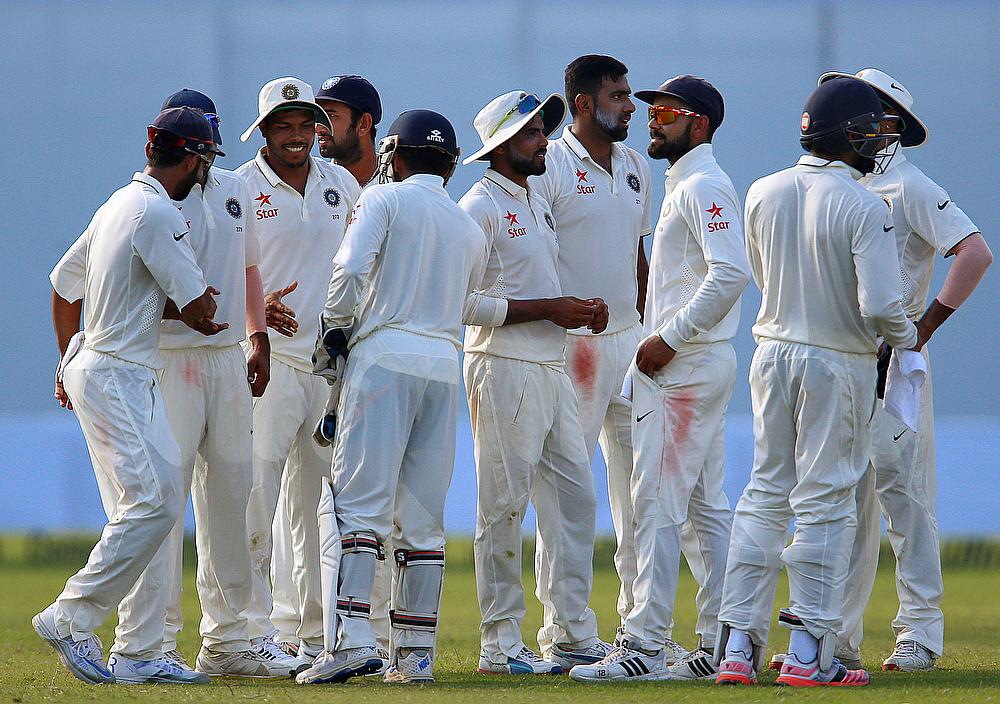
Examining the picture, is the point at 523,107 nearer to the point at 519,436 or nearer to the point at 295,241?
the point at 295,241

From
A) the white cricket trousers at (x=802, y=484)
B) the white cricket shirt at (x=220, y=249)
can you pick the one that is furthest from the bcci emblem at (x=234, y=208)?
the white cricket trousers at (x=802, y=484)

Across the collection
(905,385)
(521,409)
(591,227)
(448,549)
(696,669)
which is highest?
(591,227)

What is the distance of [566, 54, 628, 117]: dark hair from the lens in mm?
6516

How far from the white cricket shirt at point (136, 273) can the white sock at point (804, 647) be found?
2.58 meters

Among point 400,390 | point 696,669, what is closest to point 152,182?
point 400,390

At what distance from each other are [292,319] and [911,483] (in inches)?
110

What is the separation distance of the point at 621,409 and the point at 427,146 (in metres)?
1.60

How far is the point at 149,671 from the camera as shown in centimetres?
546

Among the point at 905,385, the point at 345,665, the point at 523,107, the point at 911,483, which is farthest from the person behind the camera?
the point at 911,483

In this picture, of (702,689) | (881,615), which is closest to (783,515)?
(702,689)

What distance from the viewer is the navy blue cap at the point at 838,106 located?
17.5 feet

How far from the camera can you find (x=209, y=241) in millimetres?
5848

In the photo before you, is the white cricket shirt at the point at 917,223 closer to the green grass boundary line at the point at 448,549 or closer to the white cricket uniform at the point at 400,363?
the white cricket uniform at the point at 400,363

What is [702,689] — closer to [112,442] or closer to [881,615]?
[112,442]
